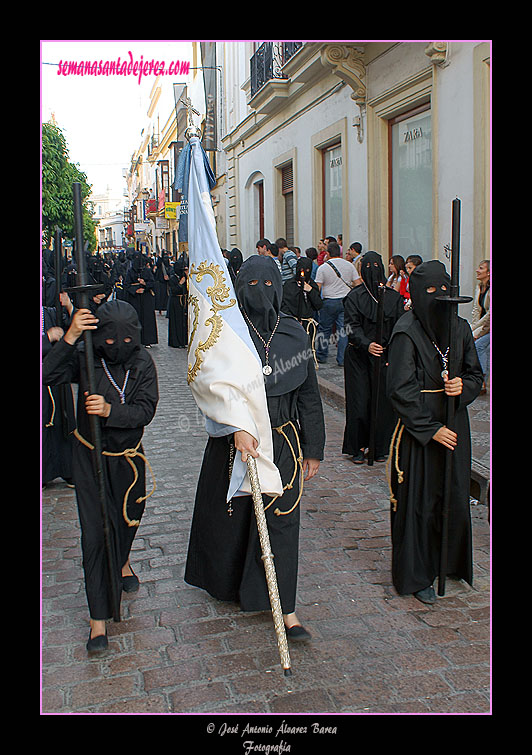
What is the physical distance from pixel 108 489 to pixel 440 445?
6.13 ft

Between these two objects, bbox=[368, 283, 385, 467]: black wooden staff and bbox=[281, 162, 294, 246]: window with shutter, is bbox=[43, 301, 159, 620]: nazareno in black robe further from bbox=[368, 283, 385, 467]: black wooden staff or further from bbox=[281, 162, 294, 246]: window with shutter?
bbox=[281, 162, 294, 246]: window with shutter

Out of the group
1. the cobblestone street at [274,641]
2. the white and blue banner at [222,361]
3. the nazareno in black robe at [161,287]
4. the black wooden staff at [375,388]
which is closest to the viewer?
the cobblestone street at [274,641]

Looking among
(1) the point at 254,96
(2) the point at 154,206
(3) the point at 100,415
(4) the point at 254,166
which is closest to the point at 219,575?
(3) the point at 100,415

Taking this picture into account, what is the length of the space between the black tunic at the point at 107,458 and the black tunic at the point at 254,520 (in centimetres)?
41

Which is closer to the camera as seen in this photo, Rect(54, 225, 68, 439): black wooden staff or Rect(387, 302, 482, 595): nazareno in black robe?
Rect(387, 302, 482, 595): nazareno in black robe

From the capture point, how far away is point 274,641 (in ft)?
12.8

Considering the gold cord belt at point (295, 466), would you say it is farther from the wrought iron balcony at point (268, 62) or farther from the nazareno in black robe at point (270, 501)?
the wrought iron balcony at point (268, 62)

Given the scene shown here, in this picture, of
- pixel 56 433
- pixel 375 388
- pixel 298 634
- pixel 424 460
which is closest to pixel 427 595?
pixel 424 460

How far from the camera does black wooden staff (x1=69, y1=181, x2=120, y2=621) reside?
3.53m

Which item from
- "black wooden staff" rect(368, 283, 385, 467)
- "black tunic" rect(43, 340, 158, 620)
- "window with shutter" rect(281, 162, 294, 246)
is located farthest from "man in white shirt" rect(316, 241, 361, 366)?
"black tunic" rect(43, 340, 158, 620)

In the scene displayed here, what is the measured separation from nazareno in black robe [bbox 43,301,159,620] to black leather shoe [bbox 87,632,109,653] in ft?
0.34

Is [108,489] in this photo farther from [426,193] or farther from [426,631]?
[426,193]

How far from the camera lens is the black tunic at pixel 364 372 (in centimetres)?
709

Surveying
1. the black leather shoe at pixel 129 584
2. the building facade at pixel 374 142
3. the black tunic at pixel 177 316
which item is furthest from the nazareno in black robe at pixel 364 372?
the black tunic at pixel 177 316
